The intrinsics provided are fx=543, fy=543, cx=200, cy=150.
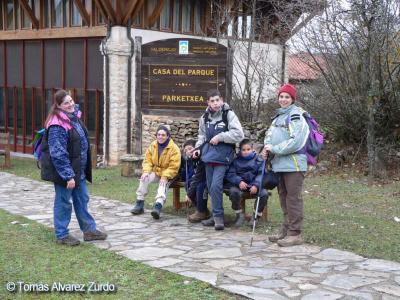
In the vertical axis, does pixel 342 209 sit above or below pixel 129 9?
below

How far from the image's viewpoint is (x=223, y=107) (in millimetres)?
6922

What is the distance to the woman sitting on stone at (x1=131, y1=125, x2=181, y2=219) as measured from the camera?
7.58 meters

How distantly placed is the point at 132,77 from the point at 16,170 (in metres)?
3.96

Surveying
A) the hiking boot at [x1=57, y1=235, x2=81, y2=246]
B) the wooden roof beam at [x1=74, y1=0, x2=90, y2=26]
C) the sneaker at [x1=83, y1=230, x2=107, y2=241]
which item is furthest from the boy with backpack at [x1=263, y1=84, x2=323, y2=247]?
the wooden roof beam at [x1=74, y1=0, x2=90, y2=26]

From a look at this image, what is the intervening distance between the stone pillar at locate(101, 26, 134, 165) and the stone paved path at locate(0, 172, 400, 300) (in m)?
7.40

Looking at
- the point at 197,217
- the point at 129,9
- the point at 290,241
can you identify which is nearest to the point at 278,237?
the point at 290,241

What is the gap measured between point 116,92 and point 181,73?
3612 mm

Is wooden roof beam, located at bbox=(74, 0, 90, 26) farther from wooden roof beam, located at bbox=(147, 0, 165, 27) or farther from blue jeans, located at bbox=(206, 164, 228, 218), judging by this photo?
blue jeans, located at bbox=(206, 164, 228, 218)

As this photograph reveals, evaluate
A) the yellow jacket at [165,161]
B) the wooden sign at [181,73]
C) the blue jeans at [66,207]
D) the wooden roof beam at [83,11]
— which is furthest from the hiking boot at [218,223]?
the wooden roof beam at [83,11]

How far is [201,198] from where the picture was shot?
24.1 feet

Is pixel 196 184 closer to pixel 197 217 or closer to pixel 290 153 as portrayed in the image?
pixel 197 217


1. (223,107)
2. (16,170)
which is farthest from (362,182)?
(16,170)

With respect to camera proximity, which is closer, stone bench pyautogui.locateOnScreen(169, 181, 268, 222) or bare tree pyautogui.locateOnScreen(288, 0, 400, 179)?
stone bench pyautogui.locateOnScreen(169, 181, 268, 222)

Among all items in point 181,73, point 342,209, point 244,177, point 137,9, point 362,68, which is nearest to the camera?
point 244,177
